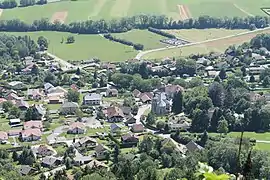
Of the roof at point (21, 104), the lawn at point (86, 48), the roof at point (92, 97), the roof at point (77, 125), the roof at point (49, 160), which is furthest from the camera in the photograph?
the lawn at point (86, 48)

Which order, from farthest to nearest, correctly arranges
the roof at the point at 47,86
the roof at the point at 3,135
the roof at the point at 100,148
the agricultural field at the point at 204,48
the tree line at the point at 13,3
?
1. the tree line at the point at 13,3
2. the agricultural field at the point at 204,48
3. the roof at the point at 47,86
4. the roof at the point at 3,135
5. the roof at the point at 100,148

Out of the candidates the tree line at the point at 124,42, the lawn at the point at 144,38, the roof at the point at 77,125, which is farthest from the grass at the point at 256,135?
the lawn at the point at 144,38

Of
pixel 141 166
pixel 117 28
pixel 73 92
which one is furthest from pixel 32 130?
pixel 117 28

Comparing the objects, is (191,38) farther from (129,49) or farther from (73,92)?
(73,92)

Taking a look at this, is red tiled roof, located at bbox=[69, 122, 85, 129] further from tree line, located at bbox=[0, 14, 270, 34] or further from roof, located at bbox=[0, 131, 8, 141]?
tree line, located at bbox=[0, 14, 270, 34]

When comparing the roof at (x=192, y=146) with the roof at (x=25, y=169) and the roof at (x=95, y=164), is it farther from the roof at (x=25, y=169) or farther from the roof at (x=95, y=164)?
the roof at (x=25, y=169)

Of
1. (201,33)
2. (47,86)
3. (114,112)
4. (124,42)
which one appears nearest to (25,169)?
(114,112)
